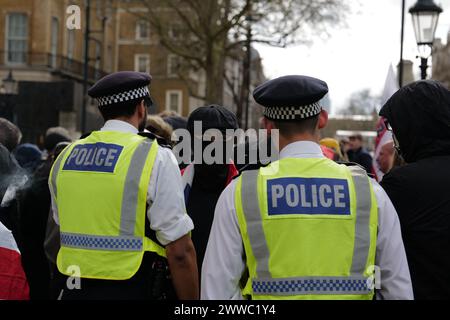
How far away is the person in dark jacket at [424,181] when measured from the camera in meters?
3.15

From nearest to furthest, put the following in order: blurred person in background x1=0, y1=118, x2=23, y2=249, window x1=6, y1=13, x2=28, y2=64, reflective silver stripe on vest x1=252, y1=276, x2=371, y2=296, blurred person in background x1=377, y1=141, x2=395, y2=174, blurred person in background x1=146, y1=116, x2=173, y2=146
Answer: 1. reflective silver stripe on vest x1=252, y1=276, x2=371, y2=296
2. blurred person in background x1=0, y1=118, x2=23, y2=249
3. blurred person in background x1=146, y1=116, x2=173, y2=146
4. blurred person in background x1=377, y1=141, x2=395, y2=174
5. window x1=6, y1=13, x2=28, y2=64

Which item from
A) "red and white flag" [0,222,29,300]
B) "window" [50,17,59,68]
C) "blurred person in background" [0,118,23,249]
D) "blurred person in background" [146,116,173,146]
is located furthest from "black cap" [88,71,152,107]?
"window" [50,17,59,68]

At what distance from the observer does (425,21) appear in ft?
36.6

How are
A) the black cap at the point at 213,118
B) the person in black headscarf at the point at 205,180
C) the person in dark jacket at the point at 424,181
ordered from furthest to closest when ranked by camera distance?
the black cap at the point at 213,118, the person in black headscarf at the point at 205,180, the person in dark jacket at the point at 424,181

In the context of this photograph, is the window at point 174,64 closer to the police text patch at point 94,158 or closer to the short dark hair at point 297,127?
the police text patch at point 94,158

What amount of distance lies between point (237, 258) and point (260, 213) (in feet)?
0.70

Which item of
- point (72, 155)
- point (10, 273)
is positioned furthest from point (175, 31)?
point (10, 273)

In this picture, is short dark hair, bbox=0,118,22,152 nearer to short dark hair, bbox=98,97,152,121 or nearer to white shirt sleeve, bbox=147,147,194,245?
short dark hair, bbox=98,97,152,121

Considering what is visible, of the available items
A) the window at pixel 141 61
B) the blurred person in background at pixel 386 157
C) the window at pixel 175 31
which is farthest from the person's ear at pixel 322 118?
the window at pixel 141 61

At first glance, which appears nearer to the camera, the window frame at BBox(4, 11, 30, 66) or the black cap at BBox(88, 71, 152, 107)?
the black cap at BBox(88, 71, 152, 107)

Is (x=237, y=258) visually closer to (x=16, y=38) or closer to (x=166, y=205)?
(x=166, y=205)

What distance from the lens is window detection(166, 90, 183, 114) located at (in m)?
57.8

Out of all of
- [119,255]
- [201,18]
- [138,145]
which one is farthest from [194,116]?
[201,18]

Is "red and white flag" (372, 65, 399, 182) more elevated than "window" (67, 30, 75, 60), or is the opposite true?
"window" (67, 30, 75, 60)
